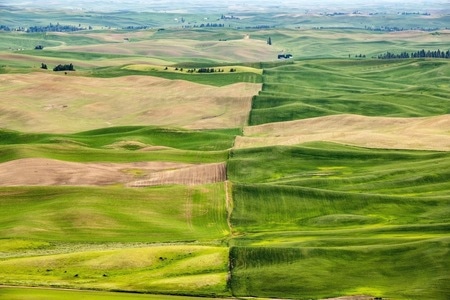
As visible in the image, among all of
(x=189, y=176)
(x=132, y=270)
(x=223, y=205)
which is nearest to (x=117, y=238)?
(x=132, y=270)

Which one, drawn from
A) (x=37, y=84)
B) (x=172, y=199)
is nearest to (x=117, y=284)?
(x=172, y=199)

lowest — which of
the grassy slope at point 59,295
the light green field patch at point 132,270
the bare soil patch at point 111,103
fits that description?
the bare soil patch at point 111,103

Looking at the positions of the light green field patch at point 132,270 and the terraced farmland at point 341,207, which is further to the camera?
the terraced farmland at point 341,207

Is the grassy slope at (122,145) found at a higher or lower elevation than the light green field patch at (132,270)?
lower

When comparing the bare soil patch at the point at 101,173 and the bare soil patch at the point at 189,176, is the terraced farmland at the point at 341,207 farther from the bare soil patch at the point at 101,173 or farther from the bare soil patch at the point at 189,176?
the bare soil patch at the point at 101,173

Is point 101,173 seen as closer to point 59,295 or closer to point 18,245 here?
point 18,245

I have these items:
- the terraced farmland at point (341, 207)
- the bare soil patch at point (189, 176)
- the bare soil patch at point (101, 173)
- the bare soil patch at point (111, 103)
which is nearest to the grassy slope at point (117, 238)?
the terraced farmland at point (341, 207)

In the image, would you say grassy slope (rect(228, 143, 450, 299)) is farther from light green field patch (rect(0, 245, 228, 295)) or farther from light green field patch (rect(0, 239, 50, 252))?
light green field patch (rect(0, 239, 50, 252))
